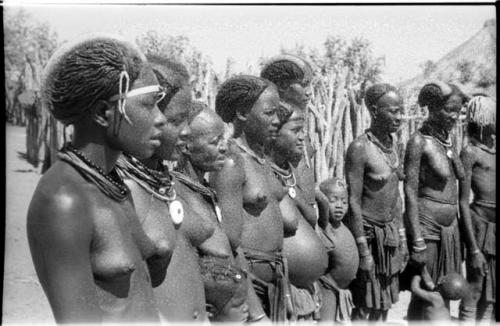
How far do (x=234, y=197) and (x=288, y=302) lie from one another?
38.0 inches

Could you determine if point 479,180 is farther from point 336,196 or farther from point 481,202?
point 336,196

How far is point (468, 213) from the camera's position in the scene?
7.11 meters

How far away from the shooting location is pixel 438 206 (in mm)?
6945

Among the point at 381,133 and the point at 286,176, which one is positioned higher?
the point at 381,133

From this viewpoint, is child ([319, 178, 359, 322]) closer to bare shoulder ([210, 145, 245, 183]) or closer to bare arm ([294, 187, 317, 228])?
bare arm ([294, 187, 317, 228])

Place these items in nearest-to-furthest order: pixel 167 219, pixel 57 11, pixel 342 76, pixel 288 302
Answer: pixel 167 219 → pixel 57 11 → pixel 288 302 → pixel 342 76

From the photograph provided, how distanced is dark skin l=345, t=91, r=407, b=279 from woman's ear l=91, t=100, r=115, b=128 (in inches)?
142

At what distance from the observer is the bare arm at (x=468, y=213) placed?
7.11 meters

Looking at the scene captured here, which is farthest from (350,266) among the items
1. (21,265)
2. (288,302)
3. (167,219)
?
(167,219)

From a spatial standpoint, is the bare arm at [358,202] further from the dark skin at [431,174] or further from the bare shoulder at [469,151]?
the bare shoulder at [469,151]

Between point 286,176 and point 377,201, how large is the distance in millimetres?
1214

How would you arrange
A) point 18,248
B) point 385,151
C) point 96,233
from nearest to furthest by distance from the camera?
point 96,233 < point 18,248 < point 385,151

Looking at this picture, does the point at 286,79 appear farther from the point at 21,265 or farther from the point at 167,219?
the point at 167,219


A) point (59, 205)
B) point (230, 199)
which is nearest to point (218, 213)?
point (230, 199)
